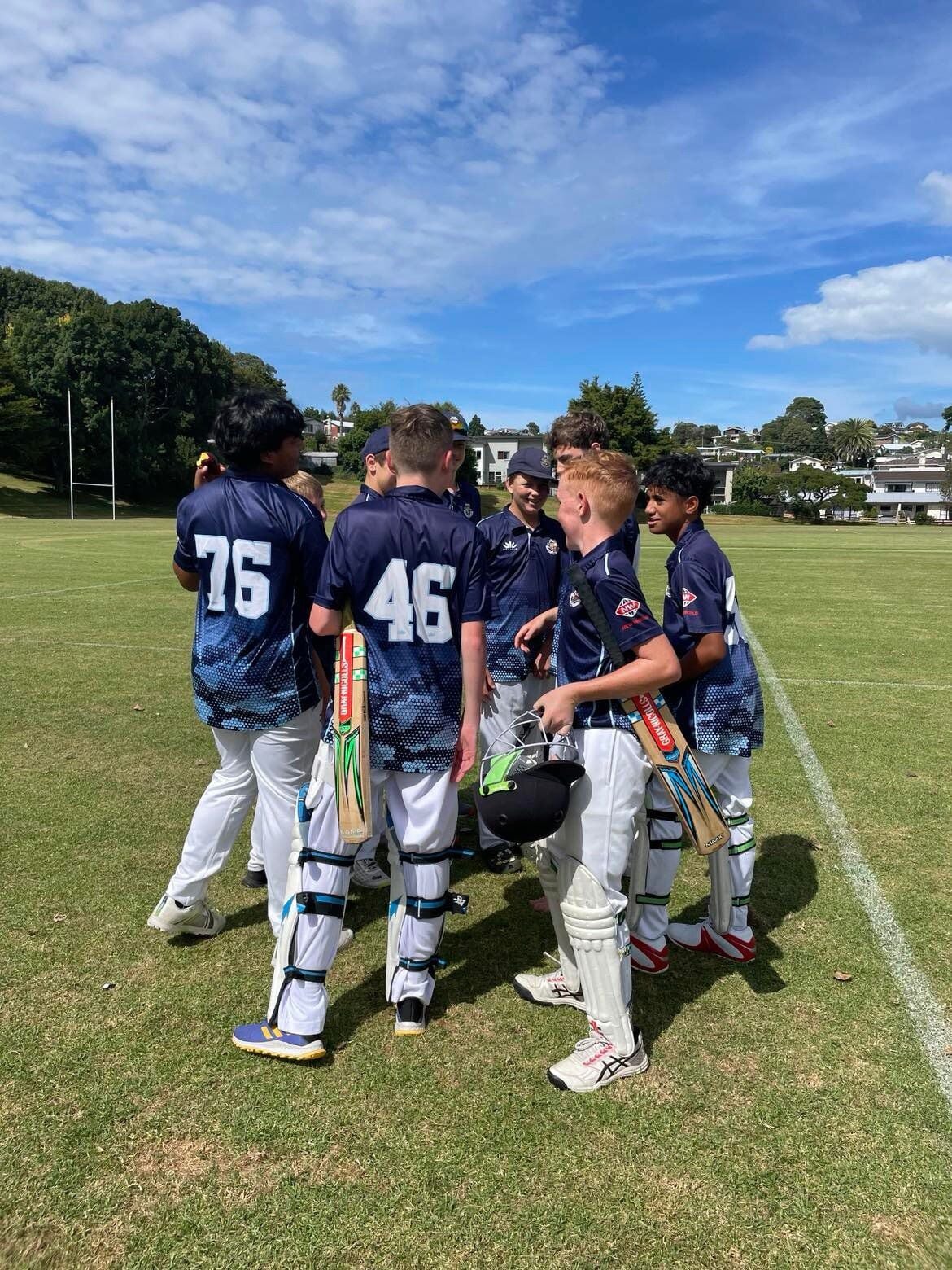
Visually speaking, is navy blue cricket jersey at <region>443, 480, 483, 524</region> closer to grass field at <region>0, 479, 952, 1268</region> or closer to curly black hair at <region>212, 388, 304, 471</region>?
curly black hair at <region>212, 388, 304, 471</region>

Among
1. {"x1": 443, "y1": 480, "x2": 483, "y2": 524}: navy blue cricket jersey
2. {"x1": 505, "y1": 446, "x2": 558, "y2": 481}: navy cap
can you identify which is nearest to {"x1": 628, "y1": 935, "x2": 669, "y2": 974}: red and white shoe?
{"x1": 505, "y1": 446, "x2": 558, "y2": 481}: navy cap

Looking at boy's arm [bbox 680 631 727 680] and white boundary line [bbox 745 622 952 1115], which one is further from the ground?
boy's arm [bbox 680 631 727 680]

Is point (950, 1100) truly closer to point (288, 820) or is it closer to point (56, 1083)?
point (288, 820)

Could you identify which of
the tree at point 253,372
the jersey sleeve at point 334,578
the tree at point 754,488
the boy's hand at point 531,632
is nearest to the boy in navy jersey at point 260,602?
the jersey sleeve at point 334,578

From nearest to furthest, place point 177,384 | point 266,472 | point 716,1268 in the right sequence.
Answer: point 716,1268, point 266,472, point 177,384

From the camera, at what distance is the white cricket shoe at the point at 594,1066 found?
2.77 meters

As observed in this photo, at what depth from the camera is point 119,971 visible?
3.44 metres

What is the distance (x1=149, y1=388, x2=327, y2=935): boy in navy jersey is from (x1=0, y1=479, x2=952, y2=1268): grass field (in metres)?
0.77

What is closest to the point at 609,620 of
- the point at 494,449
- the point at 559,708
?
the point at 559,708

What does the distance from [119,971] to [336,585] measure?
6.68 ft

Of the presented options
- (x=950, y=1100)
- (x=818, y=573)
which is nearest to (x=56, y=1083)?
(x=950, y=1100)

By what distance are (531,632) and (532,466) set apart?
983 mm

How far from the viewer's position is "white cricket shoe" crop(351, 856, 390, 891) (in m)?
4.45

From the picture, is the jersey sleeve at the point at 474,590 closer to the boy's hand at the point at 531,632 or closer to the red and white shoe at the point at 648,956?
the boy's hand at the point at 531,632
